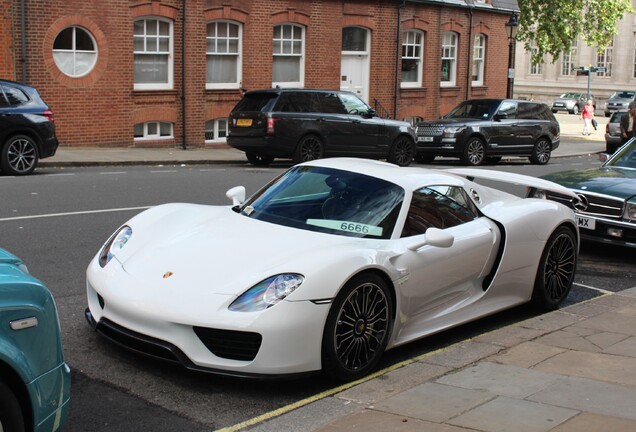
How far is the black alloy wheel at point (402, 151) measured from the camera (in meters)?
22.0

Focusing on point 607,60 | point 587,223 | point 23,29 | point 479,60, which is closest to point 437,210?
point 587,223

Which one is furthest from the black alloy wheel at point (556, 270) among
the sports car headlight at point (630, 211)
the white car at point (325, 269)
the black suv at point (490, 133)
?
the black suv at point (490, 133)

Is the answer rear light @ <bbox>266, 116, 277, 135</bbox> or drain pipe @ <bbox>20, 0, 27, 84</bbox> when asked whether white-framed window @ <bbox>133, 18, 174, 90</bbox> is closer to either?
drain pipe @ <bbox>20, 0, 27, 84</bbox>

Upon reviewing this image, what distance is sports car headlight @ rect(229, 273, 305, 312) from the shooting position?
5.25 metres

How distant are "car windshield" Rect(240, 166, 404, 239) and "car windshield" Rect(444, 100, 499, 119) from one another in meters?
18.0

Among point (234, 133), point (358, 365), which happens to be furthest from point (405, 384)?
point (234, 133)

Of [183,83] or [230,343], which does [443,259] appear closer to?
[230,343]

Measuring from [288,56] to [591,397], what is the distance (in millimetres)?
22586

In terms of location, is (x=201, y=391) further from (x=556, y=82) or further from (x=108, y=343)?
(x=556, y=82)

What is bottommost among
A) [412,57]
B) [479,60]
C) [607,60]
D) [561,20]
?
[412,57]

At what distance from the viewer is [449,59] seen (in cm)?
3366

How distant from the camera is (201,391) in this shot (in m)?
5.34

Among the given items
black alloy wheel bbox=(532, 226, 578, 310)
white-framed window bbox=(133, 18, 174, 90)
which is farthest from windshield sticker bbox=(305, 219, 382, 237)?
white-framed window bbox=(133, 18, 174, 90)

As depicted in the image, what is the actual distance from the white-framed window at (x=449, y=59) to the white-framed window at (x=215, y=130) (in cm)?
1097
